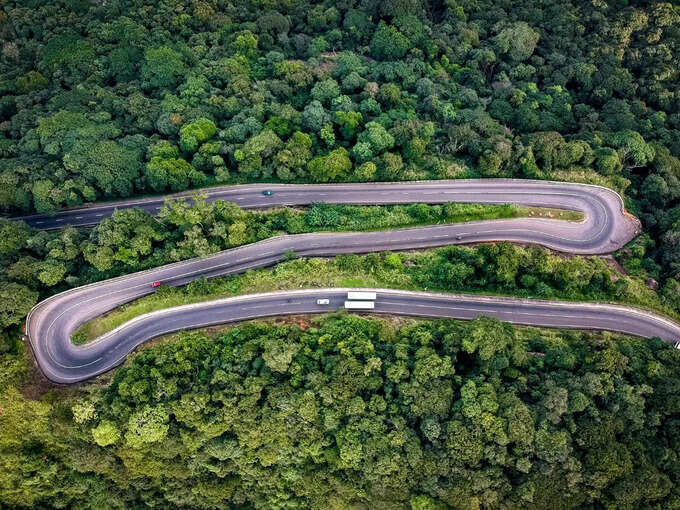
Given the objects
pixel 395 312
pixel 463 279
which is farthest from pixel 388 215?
pixel 395 312

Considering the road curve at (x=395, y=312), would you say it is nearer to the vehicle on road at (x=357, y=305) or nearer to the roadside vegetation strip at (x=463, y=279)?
the roadside vegetation strip at (x=463, y=279)

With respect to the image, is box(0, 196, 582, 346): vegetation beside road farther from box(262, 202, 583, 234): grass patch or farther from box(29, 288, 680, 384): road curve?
box(29, 288, 680, 384): road curve

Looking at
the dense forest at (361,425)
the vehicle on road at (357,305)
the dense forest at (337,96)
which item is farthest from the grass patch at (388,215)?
the dense forest at (361,425)

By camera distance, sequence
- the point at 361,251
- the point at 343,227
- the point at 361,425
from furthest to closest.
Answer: the point at 343,227, the point at 361,251, the point at 361,425

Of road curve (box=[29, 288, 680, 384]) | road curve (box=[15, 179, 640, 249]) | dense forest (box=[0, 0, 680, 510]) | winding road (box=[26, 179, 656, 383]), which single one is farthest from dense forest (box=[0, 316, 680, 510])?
road curve (box=[15, 179, 640, 249])

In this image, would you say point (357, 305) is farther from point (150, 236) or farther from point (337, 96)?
point (337, 96)
